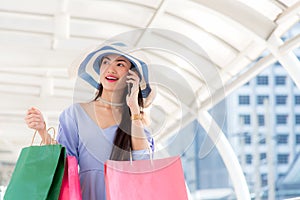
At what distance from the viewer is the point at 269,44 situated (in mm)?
6699

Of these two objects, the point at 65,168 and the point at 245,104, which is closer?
the point at 65,168

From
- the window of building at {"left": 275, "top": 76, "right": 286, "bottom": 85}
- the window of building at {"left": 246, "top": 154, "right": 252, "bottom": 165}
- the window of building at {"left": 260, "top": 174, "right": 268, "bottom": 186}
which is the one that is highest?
the window of building at {"left": 275, "top": 76, "right": 286, "bottom": 85}

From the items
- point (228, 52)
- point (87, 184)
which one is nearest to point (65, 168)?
point (87, 184)

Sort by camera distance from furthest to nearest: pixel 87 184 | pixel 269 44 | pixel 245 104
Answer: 1. pixel 245 104
2. pixel 269 44
3. pixel 87 184

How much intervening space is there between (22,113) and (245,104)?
2207cm

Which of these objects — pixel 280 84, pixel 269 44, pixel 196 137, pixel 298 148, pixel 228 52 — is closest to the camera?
pixel 196 137

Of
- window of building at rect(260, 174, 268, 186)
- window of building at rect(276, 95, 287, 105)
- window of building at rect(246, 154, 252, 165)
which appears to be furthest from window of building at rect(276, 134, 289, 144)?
window of building at rect(246, 154, 252, 165)

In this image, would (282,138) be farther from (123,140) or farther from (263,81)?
(123,140)

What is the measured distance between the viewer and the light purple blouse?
7.71ft

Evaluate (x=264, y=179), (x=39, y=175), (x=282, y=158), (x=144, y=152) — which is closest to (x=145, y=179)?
(x=144, y=152)

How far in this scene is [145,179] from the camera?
7.75 feet

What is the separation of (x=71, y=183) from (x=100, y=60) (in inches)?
16.8

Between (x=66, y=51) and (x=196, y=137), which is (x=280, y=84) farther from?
(x=196, y=137)

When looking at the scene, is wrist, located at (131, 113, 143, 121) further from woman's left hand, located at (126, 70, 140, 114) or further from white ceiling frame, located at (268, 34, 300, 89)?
white ceiling frame, located at (268, 34, 300, 89)
